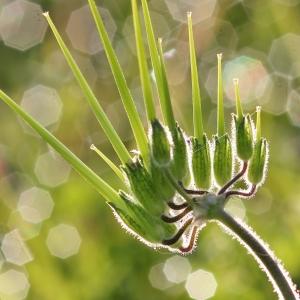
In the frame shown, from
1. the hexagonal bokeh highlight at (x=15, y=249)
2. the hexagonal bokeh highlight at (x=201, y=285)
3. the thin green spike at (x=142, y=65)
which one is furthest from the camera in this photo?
the hexagonal bokeh highlight at (x=15, y=249)

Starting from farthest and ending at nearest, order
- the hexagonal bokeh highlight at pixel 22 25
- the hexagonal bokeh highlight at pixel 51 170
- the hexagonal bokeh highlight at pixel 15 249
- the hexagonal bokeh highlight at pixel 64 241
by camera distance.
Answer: the hexagonal bokeh highlight at pixel 22 25 → the hexagonal bokeh highlight at pixel 51 170 → the hexagonal bokeh highlight at pixel 15 249 → the hexagonal bokeh highlight at pixel 64 241

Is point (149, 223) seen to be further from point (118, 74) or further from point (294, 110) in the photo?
point (294, 110)

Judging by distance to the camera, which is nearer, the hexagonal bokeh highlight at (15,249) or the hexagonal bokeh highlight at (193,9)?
the hexagonal bokeh highlight at (15,249)

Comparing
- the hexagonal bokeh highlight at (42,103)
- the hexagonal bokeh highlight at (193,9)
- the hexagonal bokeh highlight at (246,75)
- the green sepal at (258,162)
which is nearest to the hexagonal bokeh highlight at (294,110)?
the hexagonal bokeh highlight at (246,75)

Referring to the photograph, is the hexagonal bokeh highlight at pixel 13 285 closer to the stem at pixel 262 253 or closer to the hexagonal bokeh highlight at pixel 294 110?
the hexagonal bokeh highlight at pixel 294 110

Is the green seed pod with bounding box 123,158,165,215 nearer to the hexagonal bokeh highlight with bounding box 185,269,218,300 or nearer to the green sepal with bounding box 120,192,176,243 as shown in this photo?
the green sepal with bounding box 120,192,176,243

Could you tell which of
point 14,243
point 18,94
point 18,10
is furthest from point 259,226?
point 18,10

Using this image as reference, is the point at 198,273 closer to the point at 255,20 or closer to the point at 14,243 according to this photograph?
the point at 14,243

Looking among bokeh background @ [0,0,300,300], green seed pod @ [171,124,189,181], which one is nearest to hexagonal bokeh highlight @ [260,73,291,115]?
bokeh background @ [0,0,300,300]
